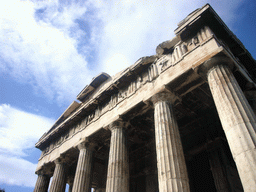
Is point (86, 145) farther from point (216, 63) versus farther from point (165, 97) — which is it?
point (216, 63)

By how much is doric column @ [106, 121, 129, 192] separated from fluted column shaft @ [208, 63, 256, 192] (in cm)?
579

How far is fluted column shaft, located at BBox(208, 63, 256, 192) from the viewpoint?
541cm

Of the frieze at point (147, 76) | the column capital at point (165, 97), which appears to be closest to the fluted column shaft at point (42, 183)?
the frieze at point (147, 76)

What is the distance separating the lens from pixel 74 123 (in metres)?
16.1

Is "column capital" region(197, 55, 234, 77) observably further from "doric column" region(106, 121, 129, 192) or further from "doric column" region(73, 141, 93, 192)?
"doric column" region(73, 141, 93, 192)

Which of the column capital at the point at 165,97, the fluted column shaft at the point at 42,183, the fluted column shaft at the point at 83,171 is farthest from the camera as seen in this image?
the fluted column shaft at the point at 42,183

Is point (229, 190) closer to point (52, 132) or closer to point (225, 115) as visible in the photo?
point (225, 115)

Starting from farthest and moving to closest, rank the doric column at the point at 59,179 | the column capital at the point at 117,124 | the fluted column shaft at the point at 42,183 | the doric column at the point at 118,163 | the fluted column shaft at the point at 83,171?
the fluted column shaft at the point at 42,183, the doric column at the point at 59,179, the fluted column shaft at the point at 83,171, the column capital at the point at 117,124, the doric column at the point at 118,163

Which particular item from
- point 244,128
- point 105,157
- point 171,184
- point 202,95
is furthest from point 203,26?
point 105,157

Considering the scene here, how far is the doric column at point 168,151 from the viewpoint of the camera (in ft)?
23.5

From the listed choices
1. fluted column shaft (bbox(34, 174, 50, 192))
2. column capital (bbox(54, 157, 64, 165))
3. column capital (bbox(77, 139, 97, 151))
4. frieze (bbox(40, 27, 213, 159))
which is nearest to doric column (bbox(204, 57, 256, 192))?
frieze (bbox(40, 27, 213, 159))

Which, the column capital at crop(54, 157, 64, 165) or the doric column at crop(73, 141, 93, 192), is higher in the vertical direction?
the column capital at crop(54, 157, 64, 165)

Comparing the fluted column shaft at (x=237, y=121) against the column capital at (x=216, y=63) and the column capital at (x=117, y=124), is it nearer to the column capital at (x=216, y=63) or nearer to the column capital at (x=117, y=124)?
the column capital at (x=216, y=63)

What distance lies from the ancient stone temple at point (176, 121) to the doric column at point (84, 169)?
0.06m
